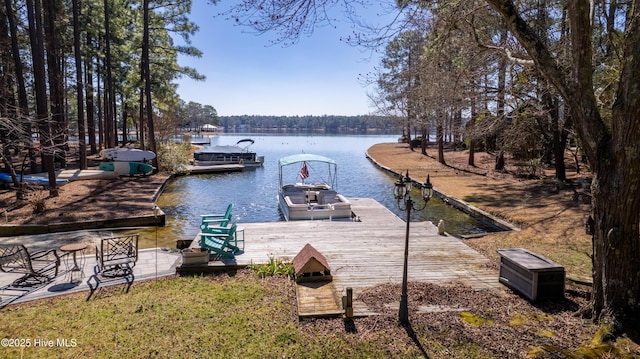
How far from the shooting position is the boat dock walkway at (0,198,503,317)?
21.5 ft

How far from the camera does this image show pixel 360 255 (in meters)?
8.48

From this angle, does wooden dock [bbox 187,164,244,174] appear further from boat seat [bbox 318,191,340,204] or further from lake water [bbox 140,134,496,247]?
boat seat [bbox 318,191,340,204]

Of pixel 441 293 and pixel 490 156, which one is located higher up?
pixel 490 156

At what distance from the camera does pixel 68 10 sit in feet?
70.1

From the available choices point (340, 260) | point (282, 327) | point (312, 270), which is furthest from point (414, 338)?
point (340, 260)

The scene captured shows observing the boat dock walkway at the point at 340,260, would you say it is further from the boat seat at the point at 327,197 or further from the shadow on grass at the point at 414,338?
the boat seat at the point at 327,197

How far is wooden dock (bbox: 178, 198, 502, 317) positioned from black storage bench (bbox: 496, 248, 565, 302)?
48cm

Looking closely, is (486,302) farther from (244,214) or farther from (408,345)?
(244,214)

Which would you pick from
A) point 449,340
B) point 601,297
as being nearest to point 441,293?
point 449,340

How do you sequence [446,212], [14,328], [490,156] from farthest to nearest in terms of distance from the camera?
[490,156], [446,212], [14,328]

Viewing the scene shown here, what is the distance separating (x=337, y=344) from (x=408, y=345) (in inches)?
38.4

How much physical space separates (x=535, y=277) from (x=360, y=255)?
3642mm

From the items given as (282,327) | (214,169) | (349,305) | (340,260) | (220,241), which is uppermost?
(214,169)

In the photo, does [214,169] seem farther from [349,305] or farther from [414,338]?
[414,338]
